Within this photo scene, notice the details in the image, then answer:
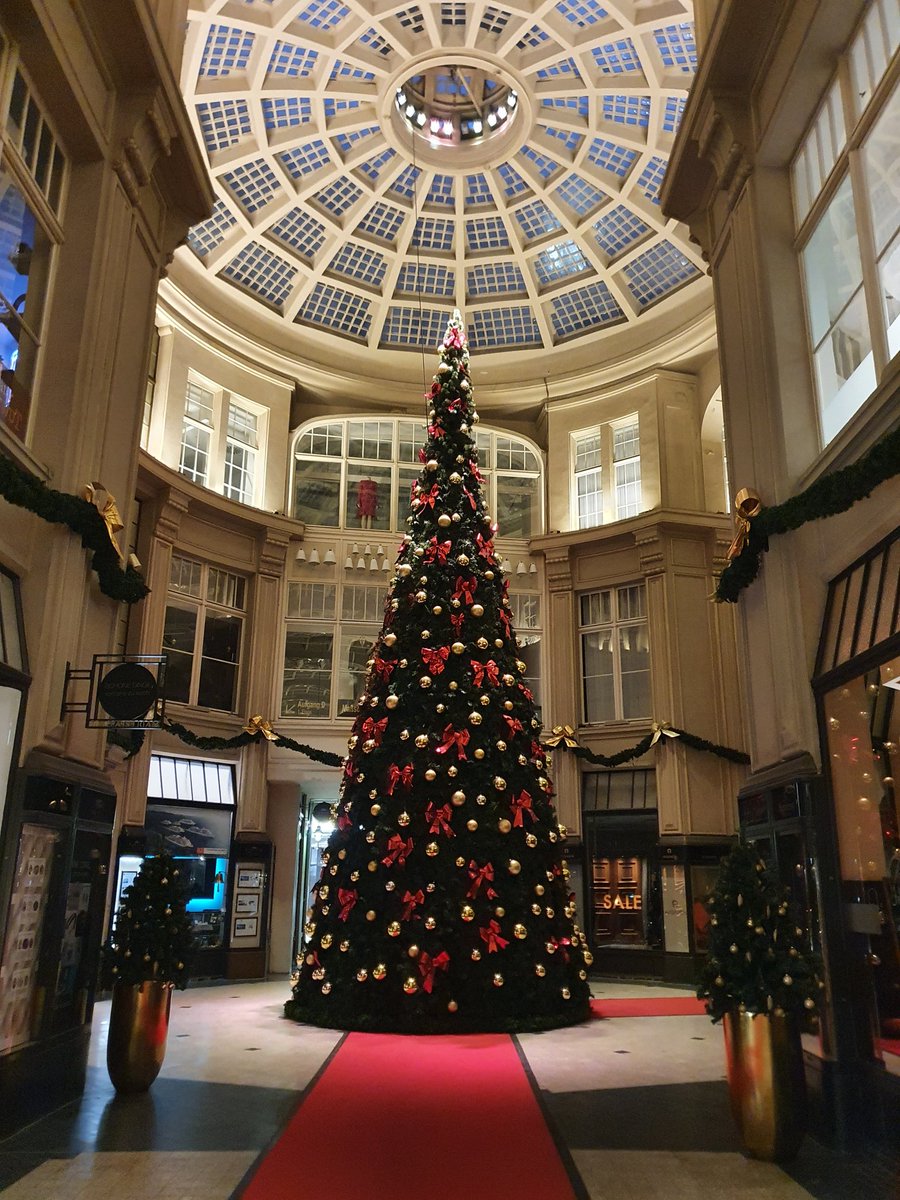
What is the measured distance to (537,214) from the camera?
57.1 ft

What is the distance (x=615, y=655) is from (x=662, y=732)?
2.09 m

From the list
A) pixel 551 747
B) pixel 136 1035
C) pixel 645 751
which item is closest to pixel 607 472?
pixel 645 751

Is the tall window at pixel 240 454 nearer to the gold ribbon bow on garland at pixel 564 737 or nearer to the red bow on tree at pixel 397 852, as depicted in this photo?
the gold ribbon bow on garland at pixel 564 737

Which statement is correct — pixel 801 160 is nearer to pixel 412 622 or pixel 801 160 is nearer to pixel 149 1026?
pixel 412 622

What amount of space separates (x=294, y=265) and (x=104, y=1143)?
15.7 m

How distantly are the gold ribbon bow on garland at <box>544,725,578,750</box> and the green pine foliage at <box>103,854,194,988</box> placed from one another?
10216mm

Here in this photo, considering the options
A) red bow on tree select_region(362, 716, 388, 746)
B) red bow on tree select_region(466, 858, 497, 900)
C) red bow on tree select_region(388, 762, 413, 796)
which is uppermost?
red bow on tree select_region(362, 716, 388, 746)

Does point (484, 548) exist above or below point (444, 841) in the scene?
above

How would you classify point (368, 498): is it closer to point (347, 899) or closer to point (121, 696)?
point (347, 899)

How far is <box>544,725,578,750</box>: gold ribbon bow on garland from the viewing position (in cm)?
1639

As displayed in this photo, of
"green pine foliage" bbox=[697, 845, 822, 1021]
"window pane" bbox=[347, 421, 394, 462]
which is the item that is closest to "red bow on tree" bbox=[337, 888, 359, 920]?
"green pine foliage" bbox=[697, 845, 822, 1021]

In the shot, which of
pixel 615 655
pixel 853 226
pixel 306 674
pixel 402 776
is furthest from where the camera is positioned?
pixel 615 655

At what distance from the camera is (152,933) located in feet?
22.0

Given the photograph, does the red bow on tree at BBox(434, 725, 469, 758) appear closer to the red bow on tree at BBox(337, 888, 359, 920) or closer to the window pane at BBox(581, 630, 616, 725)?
the red bow on tree at BBox(337, 888, 359, 920)
